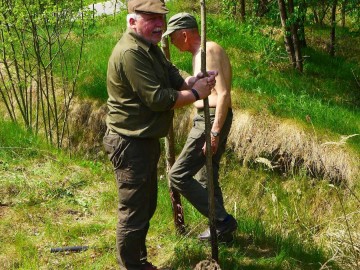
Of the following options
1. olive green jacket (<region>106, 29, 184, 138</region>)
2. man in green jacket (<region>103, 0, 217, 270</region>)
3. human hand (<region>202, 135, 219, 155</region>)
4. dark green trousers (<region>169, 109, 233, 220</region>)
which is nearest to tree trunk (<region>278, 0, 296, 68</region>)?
dark green trousers (<region>169, 109, 233, 220</region>)

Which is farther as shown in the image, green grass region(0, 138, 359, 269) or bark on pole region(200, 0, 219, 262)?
green grass region(0, 138, 359, 269)

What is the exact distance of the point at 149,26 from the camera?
3.84 meters

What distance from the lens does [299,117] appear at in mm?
8172

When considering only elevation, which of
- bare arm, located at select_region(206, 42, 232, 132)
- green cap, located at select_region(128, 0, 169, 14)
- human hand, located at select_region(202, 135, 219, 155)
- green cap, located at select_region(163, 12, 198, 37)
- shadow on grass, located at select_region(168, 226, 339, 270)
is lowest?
shadow on grass, located at select_region(168, 226, 339, 270)

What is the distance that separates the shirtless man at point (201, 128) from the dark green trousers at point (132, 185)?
25.3 inches

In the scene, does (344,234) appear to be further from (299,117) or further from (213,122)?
(299,117)

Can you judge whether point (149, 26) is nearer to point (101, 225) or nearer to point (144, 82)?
point (144, 82)

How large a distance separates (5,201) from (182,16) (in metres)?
2.77

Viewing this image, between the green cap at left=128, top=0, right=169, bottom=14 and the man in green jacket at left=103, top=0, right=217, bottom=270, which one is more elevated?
the green cap at left=128, top=0, right=169, bottom=14

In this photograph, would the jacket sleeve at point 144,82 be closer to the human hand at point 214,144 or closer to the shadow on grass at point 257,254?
the human hand at point 214,144

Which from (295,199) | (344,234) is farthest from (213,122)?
(295,199)

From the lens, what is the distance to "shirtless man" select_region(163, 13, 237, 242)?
468cm

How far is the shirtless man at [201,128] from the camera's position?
184 inches

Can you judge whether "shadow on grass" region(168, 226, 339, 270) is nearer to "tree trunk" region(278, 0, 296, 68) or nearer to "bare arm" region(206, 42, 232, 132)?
"bare arm" region(206, 42, 232, 132)
